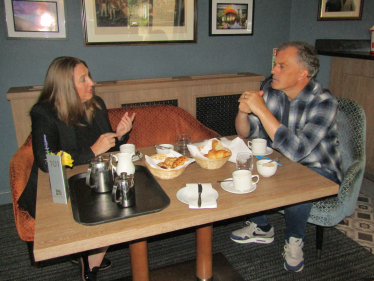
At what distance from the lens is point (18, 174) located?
1945mm

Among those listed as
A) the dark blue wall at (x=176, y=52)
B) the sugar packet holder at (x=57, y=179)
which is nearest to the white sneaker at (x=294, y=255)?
the sugar packet holder at (x=57, y=179)

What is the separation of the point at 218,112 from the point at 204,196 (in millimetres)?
2007

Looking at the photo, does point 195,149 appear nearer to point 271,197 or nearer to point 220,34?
point 271,197

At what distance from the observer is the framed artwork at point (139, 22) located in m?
2.84

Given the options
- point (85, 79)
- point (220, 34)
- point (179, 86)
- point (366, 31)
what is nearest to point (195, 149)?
point (85, 79)

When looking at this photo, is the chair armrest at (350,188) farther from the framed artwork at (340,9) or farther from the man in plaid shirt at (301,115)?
the framed artwork at (340,9)

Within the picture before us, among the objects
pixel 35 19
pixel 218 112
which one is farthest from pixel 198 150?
pixel 35 19

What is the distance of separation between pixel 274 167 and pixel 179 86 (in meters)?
1.68

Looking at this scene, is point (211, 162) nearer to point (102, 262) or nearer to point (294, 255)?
point (294, 255)

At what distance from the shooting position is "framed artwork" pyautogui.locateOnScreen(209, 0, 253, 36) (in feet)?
10.6

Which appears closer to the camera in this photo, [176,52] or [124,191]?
[124,191]

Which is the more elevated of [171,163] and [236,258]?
[171,163]

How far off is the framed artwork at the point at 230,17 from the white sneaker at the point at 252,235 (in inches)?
74.9

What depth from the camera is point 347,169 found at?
2.04 meters
